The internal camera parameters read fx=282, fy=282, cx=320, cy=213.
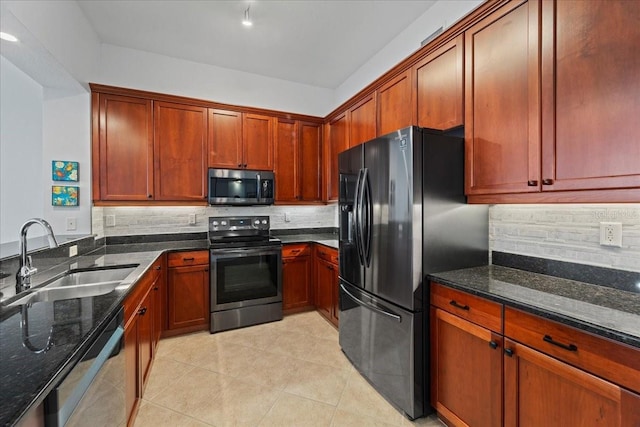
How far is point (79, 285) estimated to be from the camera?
174 cm

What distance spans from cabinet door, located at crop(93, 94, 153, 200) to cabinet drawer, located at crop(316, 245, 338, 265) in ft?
6.15

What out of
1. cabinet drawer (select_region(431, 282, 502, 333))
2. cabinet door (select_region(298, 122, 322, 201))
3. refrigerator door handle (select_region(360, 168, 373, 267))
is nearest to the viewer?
cabinet drawer (select_region(431, 282, 502, 333))

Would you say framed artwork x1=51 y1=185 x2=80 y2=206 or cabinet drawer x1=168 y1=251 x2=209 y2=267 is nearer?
framed artwork x1=51 y1=185 x2=80 y2=206

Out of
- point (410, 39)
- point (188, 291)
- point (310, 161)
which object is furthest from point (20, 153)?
point (410, 39)

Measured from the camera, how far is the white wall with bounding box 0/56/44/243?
2.40 meters

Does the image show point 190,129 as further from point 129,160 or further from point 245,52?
point 245,52

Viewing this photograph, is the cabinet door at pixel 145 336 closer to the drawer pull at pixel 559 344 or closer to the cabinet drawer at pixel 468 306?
the cabinet drawer at pixel 468 306

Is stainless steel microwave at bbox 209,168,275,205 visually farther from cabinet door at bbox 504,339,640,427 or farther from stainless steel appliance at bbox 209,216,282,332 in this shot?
cabinet door at bbox 504,339,640,427

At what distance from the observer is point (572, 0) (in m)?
1.29

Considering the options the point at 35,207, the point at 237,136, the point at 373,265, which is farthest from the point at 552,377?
the point at 35,207

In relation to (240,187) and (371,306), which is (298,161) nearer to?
(240,187)

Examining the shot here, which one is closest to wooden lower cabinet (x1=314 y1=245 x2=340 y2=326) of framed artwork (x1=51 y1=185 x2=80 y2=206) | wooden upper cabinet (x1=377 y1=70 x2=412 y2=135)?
wooden upper cabinet (x1=377 y1=70 x2=412 y2=135)

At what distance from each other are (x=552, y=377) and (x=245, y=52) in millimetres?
3502

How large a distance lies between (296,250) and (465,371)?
214cm
